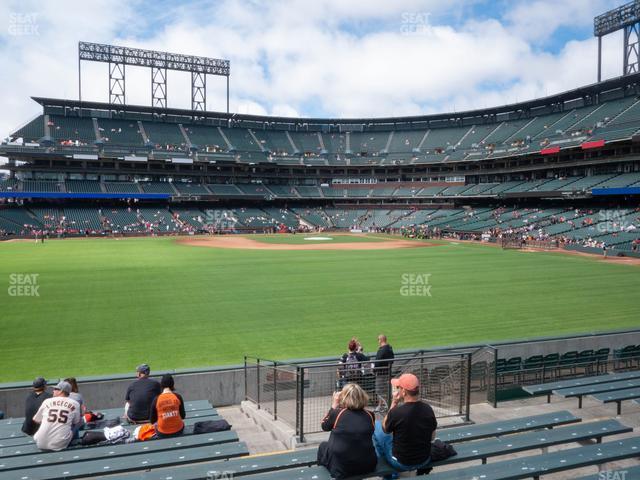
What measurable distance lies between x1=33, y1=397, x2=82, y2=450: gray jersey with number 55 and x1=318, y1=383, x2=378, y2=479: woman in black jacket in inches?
164

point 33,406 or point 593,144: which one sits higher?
point 593,144

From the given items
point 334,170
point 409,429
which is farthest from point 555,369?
point 334,170

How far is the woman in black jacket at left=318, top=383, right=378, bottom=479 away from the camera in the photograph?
524 centimetres

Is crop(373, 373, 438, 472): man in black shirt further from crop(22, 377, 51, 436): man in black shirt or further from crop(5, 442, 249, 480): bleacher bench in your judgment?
crop(22, 377, 51, 436): man in black shirt

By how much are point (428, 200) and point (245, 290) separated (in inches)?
2925

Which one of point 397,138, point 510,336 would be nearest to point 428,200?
point 397,138

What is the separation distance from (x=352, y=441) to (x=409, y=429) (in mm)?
762

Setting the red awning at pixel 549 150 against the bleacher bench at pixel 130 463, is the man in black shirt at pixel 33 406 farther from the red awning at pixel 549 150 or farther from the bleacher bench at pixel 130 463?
the red awning at pixel 549 150

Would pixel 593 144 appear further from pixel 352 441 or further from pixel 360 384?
pixel 352 441

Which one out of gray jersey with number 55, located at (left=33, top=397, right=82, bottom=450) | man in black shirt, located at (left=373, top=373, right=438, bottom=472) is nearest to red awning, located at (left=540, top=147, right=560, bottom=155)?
man in black shirt, located at (left=373, top=373, right=438, bottom=472)

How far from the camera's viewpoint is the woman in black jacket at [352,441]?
206 inches

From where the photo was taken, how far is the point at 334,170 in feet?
344

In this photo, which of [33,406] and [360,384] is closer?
[33,406]

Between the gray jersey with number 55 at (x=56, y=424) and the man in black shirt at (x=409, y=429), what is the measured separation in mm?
4774
